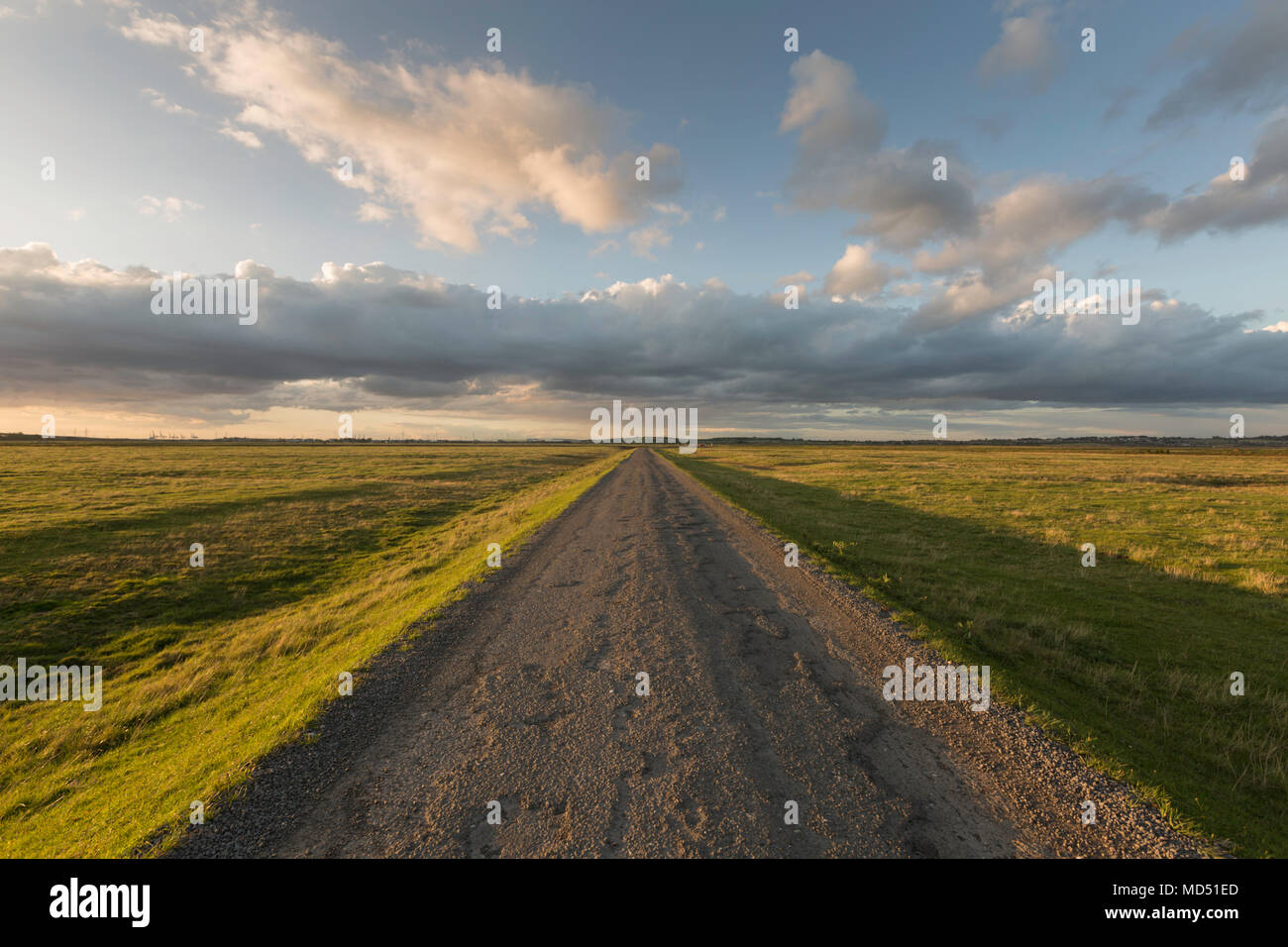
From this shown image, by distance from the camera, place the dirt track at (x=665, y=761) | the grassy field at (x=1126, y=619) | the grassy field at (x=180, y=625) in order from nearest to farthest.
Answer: the dirt track at (x=665, y=761)
the grassy field at (x=1126, y=619)
the grassy field at (x=180, y=625)

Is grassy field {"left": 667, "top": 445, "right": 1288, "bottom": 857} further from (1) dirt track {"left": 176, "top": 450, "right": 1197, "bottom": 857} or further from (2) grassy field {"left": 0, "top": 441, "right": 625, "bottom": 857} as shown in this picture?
(2) grassy field {"left": 0, "top": 441, "right": 625, "bottom": 857}

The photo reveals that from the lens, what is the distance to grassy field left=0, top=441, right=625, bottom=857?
20.5 ft

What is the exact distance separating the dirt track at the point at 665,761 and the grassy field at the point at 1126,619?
121 centimetres

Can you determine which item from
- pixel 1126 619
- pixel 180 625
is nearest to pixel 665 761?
pixel 1126 619

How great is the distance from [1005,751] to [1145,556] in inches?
705

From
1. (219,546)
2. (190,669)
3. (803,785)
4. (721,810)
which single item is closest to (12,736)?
(190,669)

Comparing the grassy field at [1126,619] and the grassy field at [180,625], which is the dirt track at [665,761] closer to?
the grassy field at [180,625]

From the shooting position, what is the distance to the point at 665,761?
5422 mm

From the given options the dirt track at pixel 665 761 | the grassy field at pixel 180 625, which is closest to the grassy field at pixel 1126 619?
the dirt track at pixel 665 761

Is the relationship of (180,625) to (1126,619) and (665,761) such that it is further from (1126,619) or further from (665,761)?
(1126,619)

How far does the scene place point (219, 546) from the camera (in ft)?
70.2

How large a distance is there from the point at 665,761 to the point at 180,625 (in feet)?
52.2

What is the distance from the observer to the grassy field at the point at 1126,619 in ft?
19.5
